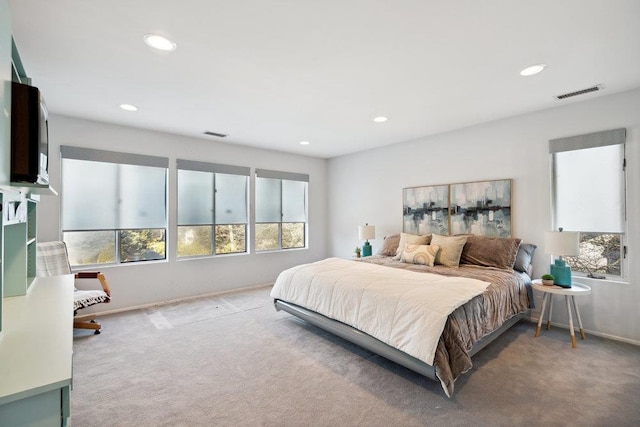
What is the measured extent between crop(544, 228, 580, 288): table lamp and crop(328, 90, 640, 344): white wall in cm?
47

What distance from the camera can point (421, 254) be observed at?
12.8ft

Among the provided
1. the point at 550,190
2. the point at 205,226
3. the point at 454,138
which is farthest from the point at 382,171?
the point at 205,226

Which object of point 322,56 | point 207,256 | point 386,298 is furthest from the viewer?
point 207,256

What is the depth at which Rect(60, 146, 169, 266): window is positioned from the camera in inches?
151

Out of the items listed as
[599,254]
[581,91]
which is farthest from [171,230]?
[599,254]

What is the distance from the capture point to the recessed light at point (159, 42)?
2094 millimetres

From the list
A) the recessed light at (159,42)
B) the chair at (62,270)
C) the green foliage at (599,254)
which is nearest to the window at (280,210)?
the chair at (62,270)

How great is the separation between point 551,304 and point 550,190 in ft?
4.46

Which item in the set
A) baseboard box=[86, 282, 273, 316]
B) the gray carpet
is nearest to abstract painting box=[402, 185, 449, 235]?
the gray carpet

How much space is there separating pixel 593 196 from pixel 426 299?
8.41ft

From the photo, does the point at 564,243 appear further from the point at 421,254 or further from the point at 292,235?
the point at 292,235

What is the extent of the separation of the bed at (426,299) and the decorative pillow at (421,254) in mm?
13

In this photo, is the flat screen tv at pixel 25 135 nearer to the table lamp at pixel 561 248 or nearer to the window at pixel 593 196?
the table lamp at pixel 561 248

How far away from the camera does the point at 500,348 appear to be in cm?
294
